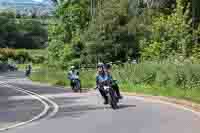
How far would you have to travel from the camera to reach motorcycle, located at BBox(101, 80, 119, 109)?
2094cm

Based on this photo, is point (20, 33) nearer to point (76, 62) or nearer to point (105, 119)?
point (76, 62)

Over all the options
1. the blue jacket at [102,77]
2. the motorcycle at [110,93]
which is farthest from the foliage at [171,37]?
the motorcycle at [110,93]

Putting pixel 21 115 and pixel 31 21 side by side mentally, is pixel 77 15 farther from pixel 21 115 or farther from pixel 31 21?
pixel 31 21

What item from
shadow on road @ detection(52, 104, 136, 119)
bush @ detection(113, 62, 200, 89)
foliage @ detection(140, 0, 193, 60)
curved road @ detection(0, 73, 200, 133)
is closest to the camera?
curved road @ detection(0, 73, 200, 133)

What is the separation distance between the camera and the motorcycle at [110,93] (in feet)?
68.7

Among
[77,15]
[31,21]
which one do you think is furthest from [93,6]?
[31,21]

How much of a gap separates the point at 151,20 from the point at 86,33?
7072 millimetres

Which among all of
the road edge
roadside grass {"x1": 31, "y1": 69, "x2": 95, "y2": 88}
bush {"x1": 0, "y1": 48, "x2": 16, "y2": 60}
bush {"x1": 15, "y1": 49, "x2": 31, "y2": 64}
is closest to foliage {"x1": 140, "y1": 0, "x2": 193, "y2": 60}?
roadside grass {"x1": 31, "y1": 69, "x2": 95, "y2": 88}

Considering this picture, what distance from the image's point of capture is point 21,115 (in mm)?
20203

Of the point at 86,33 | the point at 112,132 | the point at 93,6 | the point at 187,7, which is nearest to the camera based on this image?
the point at 112,132

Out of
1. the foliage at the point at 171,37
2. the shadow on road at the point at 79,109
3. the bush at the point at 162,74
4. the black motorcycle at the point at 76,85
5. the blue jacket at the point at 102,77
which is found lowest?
the black motorcycle at the point at 76,85

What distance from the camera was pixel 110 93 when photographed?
829 inches

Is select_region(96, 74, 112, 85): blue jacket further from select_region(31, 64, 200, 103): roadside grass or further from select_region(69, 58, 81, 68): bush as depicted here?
select_region(69, 58, 81, 68): bush

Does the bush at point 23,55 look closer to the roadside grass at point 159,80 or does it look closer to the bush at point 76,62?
the bush at point 76,62
